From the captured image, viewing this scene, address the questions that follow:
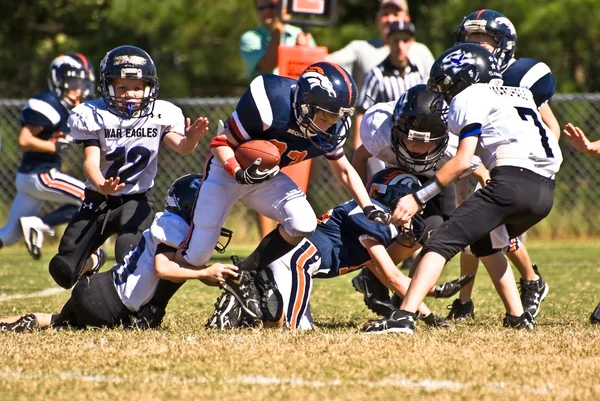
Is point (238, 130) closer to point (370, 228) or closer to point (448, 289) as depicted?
point (370, 228)

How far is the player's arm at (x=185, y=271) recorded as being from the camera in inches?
175

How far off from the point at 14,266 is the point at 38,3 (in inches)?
209

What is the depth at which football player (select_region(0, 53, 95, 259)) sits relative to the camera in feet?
24.7

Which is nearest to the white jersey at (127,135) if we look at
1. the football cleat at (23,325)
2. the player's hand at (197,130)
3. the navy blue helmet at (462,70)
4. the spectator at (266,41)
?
the player's hand at (197,130)

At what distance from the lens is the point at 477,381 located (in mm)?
3152

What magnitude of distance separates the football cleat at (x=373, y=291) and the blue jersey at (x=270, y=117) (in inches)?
27.3

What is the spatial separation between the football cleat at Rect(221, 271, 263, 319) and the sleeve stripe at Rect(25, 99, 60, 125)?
3.52 metres

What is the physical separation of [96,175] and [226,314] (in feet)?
3.36

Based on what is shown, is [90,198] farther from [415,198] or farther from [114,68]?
[415,198]

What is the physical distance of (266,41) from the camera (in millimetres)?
8219

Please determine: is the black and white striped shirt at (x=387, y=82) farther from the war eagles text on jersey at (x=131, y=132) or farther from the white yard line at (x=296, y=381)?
the white yard line at (x=296, y=381)

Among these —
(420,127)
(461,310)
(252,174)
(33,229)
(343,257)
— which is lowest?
(33,229)

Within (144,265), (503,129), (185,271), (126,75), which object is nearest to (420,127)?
(503,129)

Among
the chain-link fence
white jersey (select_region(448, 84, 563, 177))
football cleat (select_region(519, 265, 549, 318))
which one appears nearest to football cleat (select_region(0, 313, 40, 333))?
white jersey (select_region(448, 84, 563, 177))
